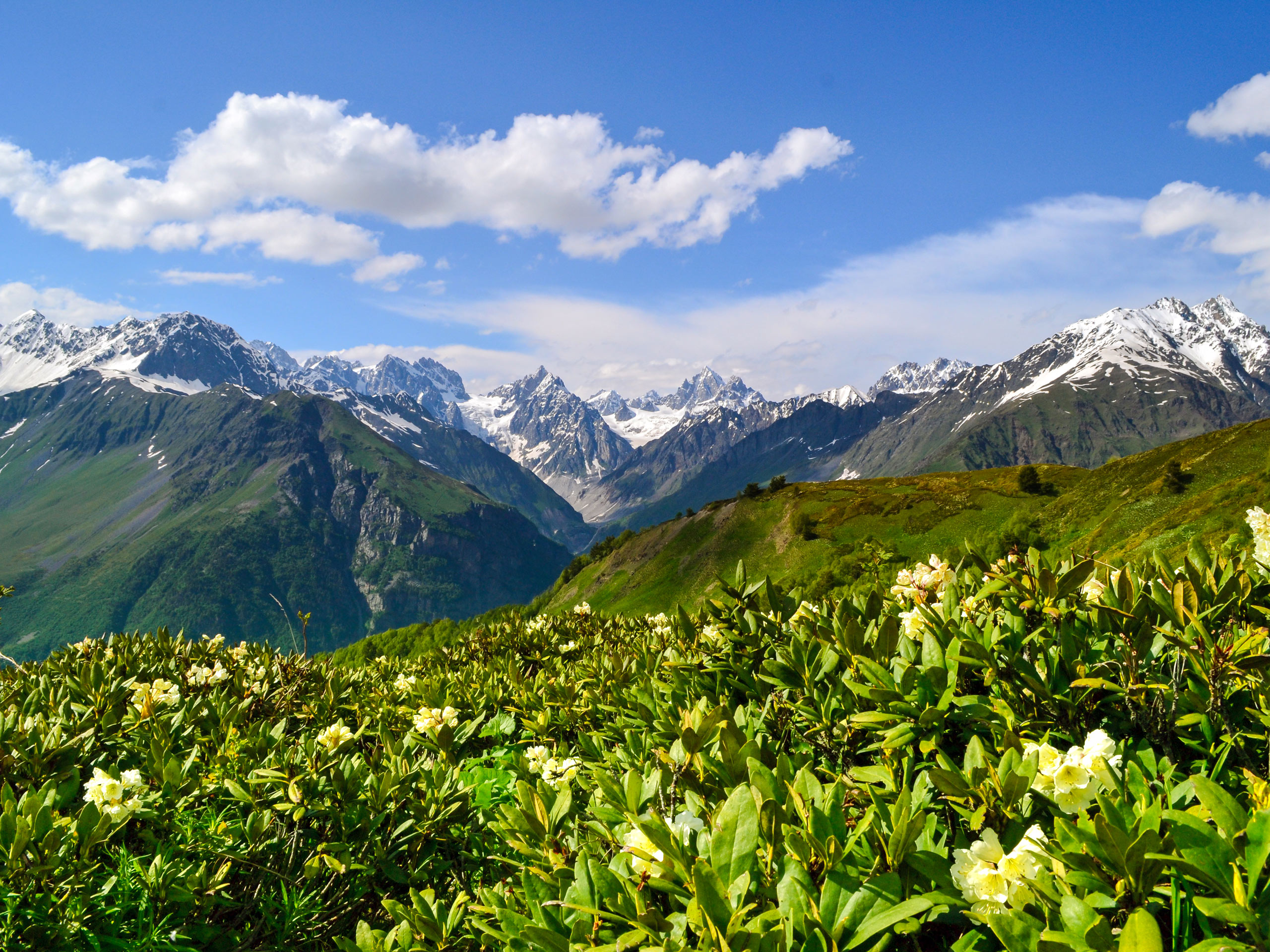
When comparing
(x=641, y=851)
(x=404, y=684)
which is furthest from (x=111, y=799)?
(x=404, y=684)

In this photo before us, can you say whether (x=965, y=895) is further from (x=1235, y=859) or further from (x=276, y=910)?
(x=276, y=910)

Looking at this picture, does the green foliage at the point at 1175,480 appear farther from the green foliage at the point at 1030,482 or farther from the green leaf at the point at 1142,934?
the green leaf at the point at 1142,934

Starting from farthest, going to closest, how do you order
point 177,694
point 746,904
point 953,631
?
1. point 177,694
2. point 953,631
3. point 746,904

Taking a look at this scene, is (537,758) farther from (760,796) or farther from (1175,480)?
(1175,480)

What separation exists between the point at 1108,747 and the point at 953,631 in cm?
149

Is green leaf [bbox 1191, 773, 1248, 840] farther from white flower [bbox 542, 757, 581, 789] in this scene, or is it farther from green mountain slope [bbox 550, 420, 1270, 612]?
green mountain slope [bbox 550, 420, 1270, 612]

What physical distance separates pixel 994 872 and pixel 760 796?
84 cm

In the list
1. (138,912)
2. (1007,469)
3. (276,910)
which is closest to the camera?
(138,912)

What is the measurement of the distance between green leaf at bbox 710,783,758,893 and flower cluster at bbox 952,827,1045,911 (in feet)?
2.15

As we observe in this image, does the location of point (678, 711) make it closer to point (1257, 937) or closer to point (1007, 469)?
point (1257, 937)

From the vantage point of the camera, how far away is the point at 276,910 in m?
3.45

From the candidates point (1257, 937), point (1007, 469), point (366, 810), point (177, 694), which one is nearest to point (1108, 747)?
point (1257, 937)

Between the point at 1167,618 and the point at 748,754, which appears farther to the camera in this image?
the point at 1167,618

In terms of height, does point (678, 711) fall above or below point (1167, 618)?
below
